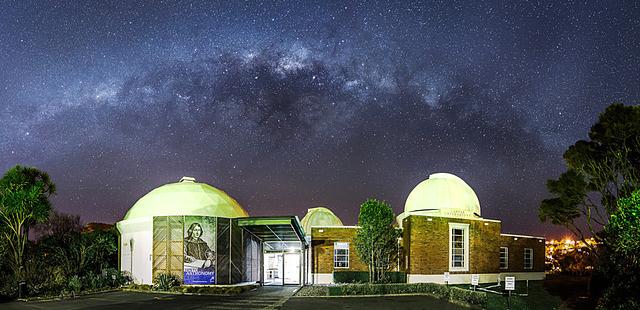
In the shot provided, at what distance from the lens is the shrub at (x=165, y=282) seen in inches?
1103

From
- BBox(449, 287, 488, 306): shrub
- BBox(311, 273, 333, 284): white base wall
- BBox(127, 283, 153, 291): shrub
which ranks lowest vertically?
BBox(311, 273, 333, 284): white base wall

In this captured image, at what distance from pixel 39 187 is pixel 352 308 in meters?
19.6

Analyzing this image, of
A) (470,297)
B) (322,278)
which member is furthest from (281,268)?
(470,297)

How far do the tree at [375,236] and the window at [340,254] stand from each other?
278 cm

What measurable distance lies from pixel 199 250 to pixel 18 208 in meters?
9.48

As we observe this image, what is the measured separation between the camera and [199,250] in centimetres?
2970

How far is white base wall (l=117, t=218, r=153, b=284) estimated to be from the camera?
3038 centimetres

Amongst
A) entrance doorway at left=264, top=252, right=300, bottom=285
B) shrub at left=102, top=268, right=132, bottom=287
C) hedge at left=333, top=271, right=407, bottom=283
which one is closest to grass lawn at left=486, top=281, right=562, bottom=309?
hedge at left=333, top=271, right=407, bottom=283

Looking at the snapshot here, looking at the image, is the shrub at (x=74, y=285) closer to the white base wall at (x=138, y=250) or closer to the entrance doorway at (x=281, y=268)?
the white base wall at (x=138, y=250)

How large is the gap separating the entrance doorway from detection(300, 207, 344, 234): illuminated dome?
4.90m

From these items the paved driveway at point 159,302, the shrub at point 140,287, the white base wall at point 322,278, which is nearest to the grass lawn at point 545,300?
→ the paved driveway at point 159,302

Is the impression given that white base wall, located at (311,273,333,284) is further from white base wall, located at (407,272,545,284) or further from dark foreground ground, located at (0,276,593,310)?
dark foreground ground, located at (0,276,593,310)

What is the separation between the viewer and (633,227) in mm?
12516

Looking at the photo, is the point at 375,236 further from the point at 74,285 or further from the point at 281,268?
the point at 74,285
